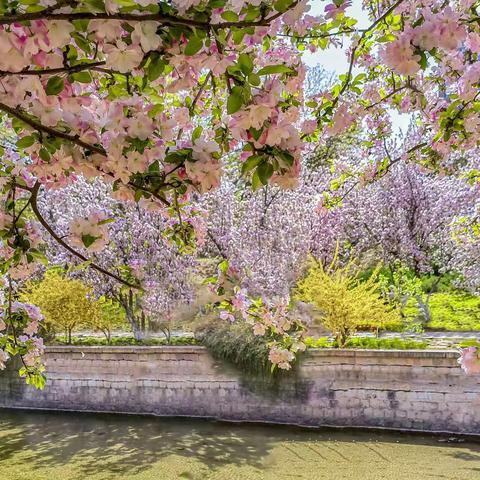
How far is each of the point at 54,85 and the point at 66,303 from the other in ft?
31.8

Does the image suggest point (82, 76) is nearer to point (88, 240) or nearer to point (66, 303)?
point (88, 240)

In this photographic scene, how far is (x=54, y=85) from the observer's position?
4.75 ft

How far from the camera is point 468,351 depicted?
234 centimetres

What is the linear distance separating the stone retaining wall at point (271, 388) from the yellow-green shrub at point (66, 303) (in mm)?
730

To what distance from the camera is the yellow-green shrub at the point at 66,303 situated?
1045 centimetres

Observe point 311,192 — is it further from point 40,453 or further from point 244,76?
point 244,76

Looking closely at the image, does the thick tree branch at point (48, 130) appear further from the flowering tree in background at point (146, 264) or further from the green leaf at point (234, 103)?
the flowering tree in background at point (146, 264)

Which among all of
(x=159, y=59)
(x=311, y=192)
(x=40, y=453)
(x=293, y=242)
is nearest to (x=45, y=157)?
(x=159, y=59)

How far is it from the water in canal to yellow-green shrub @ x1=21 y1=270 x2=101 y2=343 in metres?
2.34

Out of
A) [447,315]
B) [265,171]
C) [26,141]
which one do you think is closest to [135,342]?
[447,315]

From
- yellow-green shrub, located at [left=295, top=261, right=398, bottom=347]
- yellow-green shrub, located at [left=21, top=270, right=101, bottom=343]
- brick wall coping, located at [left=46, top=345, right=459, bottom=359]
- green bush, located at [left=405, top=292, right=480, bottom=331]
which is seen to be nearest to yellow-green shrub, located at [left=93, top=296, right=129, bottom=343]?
yellow-green shrub, located at [left=21, top=270, right=101, bottom=343]

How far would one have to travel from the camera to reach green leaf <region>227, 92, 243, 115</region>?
4.31 ft

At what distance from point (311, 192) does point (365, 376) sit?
19.4 feet

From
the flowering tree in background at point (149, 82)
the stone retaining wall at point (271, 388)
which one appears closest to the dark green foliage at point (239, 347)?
the stone retaining wall at point (271, 388)
